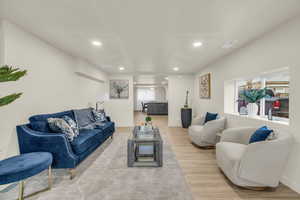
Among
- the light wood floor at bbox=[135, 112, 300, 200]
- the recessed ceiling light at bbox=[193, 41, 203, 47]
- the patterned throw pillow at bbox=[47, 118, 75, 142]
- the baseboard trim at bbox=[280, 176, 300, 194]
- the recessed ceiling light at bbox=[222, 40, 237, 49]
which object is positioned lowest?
the light wood floor at bbox=[135, 112, 300, 200]

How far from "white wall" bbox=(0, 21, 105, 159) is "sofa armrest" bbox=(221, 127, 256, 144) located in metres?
3.45

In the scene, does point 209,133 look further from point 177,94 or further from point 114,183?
point 177,94

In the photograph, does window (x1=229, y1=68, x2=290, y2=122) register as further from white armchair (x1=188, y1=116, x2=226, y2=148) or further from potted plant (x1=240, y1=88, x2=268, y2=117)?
white armchair (x1=188, y1=116, x2=226, y2=148)

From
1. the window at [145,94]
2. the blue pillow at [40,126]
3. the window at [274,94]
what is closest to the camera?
the blue pillow at [40,126]

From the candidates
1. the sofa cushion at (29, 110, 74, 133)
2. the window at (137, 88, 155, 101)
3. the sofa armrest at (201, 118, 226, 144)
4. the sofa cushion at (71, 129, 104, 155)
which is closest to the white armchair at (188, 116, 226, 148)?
the sofa armrest at (201, 118, 226, 144)

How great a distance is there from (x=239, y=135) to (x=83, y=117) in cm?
349

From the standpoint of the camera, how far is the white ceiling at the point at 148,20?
64.5 inches

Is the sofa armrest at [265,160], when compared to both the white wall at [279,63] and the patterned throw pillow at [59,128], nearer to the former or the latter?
the white wall at [279,63]

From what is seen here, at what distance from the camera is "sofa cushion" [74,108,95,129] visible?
3.36 metres

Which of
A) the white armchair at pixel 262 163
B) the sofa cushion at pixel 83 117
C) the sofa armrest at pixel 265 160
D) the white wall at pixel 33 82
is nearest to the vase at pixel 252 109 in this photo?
the white armchair at pixel 262 163

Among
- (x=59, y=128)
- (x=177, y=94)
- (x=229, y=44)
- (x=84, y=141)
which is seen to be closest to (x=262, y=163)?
(x=229, y=44)

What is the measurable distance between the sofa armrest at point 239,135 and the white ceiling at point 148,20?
166 cm

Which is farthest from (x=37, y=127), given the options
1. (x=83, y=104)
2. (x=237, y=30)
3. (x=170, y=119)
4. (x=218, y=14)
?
(x=170, y=119)

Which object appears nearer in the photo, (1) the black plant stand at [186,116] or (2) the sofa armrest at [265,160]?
(2) the sofa armrest at [265,160]
